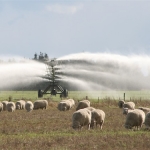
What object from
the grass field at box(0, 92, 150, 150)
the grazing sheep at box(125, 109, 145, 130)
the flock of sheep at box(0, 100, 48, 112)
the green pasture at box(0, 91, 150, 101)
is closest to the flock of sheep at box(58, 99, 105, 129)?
the grass field at box(0, 92, 150, 150)

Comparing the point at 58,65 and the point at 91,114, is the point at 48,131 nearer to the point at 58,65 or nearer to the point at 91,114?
the point at 91,114

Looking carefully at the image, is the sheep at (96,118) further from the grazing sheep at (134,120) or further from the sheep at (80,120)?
the grazing sheep at (134,120)

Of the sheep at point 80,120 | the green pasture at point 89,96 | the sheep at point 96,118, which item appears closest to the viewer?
the sheep at point 80,120

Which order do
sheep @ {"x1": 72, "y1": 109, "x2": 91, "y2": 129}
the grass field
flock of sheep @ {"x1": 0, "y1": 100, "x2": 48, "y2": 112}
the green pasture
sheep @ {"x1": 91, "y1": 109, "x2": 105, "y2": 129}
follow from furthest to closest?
the green pasture → flock of sheep @ {"x1": 0, "y1": 100, "x2": 48, "y2": 112} → sheep @ {"x1": 91, "y1": 109, "x2": 105, "y2": 129} → sheep @ {"x1": 72, "y1": 109, "x2": 91, "y2": 129} → the grass field

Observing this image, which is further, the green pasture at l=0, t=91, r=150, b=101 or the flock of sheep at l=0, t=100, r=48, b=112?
the green pasture at l=0, t=91, r=150, b=101

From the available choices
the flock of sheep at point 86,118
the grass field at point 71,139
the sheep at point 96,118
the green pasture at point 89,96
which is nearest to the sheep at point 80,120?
the flock of sheep at point 86,118

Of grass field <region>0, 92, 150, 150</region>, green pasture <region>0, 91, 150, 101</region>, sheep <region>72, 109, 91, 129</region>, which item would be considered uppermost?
green pasture <region>0, 91, 150, 101</region>

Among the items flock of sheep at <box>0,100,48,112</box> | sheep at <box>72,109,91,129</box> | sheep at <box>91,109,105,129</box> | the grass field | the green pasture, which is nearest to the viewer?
the grass field

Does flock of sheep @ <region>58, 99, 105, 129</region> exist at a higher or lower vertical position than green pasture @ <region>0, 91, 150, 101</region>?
lower

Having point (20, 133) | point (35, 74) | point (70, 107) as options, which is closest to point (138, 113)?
point (20, 133)

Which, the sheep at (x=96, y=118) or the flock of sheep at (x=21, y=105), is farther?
the flock of sheep at (x=21, y=105)

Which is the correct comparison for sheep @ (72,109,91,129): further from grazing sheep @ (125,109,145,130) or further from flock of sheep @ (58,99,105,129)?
grazing sheep @ (125,109,145,130)

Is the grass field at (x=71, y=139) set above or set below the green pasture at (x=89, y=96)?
below

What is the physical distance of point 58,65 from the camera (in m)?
71.7
